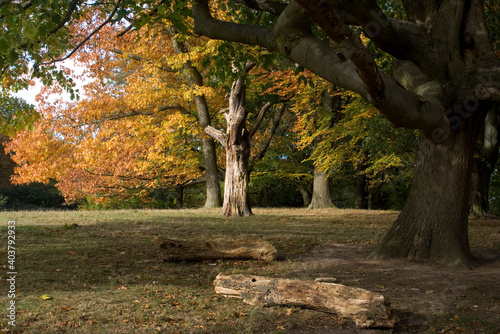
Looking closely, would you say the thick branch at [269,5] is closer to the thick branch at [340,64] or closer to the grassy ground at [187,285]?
the thick branch at [340,64]

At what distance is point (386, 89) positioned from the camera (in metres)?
5.35

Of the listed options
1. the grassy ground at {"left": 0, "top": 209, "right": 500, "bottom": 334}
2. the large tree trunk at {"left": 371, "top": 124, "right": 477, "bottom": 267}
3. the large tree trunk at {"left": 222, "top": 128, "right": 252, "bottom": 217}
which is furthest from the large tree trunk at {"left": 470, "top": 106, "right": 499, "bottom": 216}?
the large tree trunk at {"left": 371, "top": 124, "right": 477, "bottom": 267}

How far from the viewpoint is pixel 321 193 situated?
20.7 m

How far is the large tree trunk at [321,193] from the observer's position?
20578 mm

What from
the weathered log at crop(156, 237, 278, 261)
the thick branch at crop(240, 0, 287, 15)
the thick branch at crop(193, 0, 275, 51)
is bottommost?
the weathered log at crop(156, 237, 278, 261)

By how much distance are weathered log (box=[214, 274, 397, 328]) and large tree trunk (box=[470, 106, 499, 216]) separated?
12.5m

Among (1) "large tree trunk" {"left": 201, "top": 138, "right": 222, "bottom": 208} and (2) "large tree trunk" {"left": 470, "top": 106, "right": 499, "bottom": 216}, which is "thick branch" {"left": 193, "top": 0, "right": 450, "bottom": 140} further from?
(1) "large tree trunk" {"left": 201, "top": 138, "right": 222, "bottom": 208}

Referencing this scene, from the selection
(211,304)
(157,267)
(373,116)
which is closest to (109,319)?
(211,304)

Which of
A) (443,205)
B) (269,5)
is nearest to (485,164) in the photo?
(443,205)

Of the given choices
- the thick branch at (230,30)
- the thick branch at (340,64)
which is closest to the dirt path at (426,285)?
the thick branch at (340,64)

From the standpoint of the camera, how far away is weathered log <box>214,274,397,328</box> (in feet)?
14.8

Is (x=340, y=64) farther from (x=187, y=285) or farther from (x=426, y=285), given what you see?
(x=187, y=285)

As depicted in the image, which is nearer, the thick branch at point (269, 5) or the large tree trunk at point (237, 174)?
the thick branch at point (269, 5)

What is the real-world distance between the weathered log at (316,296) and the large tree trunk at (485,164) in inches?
491
